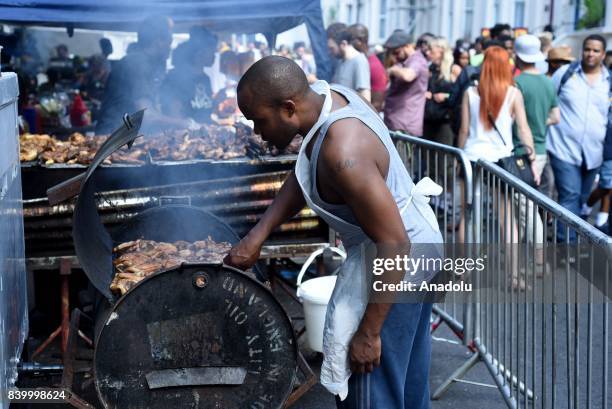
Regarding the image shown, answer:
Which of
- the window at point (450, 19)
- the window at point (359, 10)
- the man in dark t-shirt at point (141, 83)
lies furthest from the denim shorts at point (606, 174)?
the window at point (359, 10)

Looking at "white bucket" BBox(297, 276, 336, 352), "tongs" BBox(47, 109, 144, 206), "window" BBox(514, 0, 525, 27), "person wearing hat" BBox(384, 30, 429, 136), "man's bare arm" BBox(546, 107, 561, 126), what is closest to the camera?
"tongs" BBox(47, 109, 144, 206)

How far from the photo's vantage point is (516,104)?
789 centimetres

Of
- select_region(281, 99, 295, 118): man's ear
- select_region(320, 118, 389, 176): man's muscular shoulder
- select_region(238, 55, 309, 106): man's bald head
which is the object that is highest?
select_region(238, 55, 309, 106): man's bald head

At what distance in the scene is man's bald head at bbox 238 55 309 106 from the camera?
3.21 meters

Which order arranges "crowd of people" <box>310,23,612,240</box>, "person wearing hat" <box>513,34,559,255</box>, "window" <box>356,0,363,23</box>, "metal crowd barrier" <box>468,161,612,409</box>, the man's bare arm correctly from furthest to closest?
"window" <box>356,0,363,23</box>, the man's bare arm, "person wearing hat" <box>513,34,559,255</box>, "crowd of people" <box>310,23,612,240</box>, "metal crowd barrier" <box>468,161,612,409</box>

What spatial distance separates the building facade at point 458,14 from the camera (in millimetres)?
27453

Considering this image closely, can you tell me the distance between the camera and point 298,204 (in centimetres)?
394

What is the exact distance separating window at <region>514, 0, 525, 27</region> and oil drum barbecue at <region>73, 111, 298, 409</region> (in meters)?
28.2

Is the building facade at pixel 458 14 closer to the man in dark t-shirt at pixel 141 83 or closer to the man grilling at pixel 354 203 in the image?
the man in dark t-shirt at pixel 141 83

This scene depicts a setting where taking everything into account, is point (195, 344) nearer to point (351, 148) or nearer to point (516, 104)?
point (351, 148)

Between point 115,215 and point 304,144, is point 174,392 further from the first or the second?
point 115,215

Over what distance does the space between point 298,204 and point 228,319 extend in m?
0.63

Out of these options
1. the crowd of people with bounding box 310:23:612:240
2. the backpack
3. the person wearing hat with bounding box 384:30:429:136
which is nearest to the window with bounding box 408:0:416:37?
the crowd of people with bounding box 310:23:612:240

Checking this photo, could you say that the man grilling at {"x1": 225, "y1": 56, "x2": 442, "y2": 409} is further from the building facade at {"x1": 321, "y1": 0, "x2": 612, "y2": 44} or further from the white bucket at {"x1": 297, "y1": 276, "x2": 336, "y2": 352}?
the building facade at {"x1": 321, "y1": 0, "x2": 612, "y2": 44}
